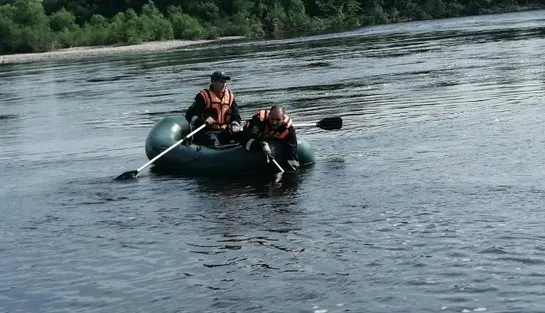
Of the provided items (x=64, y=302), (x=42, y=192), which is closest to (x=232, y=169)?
(x=42, y=192)

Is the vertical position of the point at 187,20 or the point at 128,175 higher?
the point at 128,175

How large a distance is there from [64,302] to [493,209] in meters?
5.02

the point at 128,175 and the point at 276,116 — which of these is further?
the point at 128,175

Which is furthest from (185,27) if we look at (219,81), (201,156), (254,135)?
(254,135)

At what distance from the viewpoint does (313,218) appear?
40.3 ft

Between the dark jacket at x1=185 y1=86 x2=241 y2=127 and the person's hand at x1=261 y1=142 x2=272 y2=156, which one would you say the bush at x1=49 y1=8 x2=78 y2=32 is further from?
the person's hand at x1=261 y1=142 x2=272 y2=156

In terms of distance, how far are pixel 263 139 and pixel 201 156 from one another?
1.16m

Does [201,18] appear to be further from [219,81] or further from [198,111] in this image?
[219,81]

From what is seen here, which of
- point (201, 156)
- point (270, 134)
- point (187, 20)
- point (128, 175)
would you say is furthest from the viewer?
point (187, 20)

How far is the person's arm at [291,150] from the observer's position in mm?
15195

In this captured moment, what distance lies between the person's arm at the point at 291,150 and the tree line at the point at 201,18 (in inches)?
2706

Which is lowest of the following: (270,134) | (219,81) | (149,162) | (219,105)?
(149,162)

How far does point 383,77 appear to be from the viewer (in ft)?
102

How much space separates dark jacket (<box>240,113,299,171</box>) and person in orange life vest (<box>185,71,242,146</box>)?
1.12 meters
